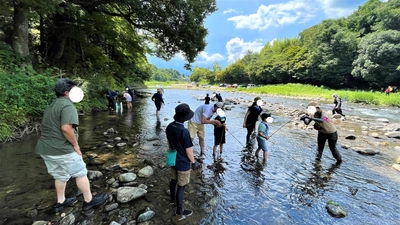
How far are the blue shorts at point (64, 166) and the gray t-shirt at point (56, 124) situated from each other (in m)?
0.10

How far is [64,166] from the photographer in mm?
3379

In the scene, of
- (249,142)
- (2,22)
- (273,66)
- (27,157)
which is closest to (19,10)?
(2,22)

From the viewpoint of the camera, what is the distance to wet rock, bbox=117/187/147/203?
4.19m

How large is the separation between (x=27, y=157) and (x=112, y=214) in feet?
14.3

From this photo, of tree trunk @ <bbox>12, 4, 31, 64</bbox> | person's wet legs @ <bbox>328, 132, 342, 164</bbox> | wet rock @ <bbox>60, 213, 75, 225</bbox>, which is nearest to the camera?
wet rock @ <bbox>60, 213, 75, 225</bbox>

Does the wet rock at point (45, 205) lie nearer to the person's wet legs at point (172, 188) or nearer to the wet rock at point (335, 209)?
the person's wet legs at point (172, 188)

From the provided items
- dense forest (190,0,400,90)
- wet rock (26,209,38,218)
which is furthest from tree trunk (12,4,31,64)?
dense forest (190,0,400,90)

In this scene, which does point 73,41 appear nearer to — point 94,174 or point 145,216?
point 94,174

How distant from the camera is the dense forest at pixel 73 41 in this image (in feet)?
27.9

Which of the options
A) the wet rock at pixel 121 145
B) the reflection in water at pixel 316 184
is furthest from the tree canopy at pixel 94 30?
the reflection in water at pixel 316 184

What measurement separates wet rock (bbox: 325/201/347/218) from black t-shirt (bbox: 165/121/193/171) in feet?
10.3

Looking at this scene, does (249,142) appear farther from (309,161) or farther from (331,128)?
(331,128)

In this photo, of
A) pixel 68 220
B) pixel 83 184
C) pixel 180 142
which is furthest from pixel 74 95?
pixel 68 220

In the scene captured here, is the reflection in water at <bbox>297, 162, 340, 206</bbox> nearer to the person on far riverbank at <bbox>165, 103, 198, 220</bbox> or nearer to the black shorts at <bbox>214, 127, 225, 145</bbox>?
the black shorts at <bbox>214, 127, 225, 145</bbox>
